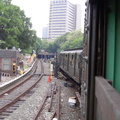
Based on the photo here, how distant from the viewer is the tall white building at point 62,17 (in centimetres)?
13950

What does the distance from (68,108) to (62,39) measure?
73.0 meters

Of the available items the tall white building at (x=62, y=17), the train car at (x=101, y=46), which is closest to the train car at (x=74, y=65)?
the train car at (x=101, y=46)

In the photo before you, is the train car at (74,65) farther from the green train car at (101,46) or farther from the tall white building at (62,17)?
the tall white building at (62,17)

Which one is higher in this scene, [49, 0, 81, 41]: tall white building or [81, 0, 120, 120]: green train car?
[49, 0, 81, 41]: tall white building

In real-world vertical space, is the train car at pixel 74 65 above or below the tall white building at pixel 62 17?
below

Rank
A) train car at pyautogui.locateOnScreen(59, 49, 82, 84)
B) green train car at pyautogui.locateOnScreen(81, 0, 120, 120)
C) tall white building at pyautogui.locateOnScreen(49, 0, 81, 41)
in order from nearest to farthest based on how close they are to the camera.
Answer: green train car at pyautogui.locateOnScreen(81, 0, 120, 120)
train car at pyautogui.locateOnScreen(59, 49, 82, 84)
tall white building at pyautogui.locateOnScreen(49, 0, 81, 41)

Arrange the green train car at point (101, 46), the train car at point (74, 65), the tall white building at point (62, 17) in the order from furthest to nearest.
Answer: the tall white building at point (62, 17) < the train car at point (74, 65) < the green train car at point (101, 46)

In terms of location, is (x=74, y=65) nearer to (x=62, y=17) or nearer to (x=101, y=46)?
(x=101, y=46)

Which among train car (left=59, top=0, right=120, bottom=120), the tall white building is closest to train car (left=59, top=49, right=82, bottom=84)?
train car (left=59, top=0, right=120, bottom=120)

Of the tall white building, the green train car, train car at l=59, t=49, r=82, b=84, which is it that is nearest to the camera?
the green train car

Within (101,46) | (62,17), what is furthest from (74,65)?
(62,17)

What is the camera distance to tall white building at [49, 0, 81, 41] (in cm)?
13950

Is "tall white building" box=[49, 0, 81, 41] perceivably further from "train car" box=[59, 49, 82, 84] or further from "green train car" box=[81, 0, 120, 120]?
"green train car" box=[81, 0, 120, 120]

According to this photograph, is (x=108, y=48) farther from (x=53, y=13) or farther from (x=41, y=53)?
(x=53, y=13)
